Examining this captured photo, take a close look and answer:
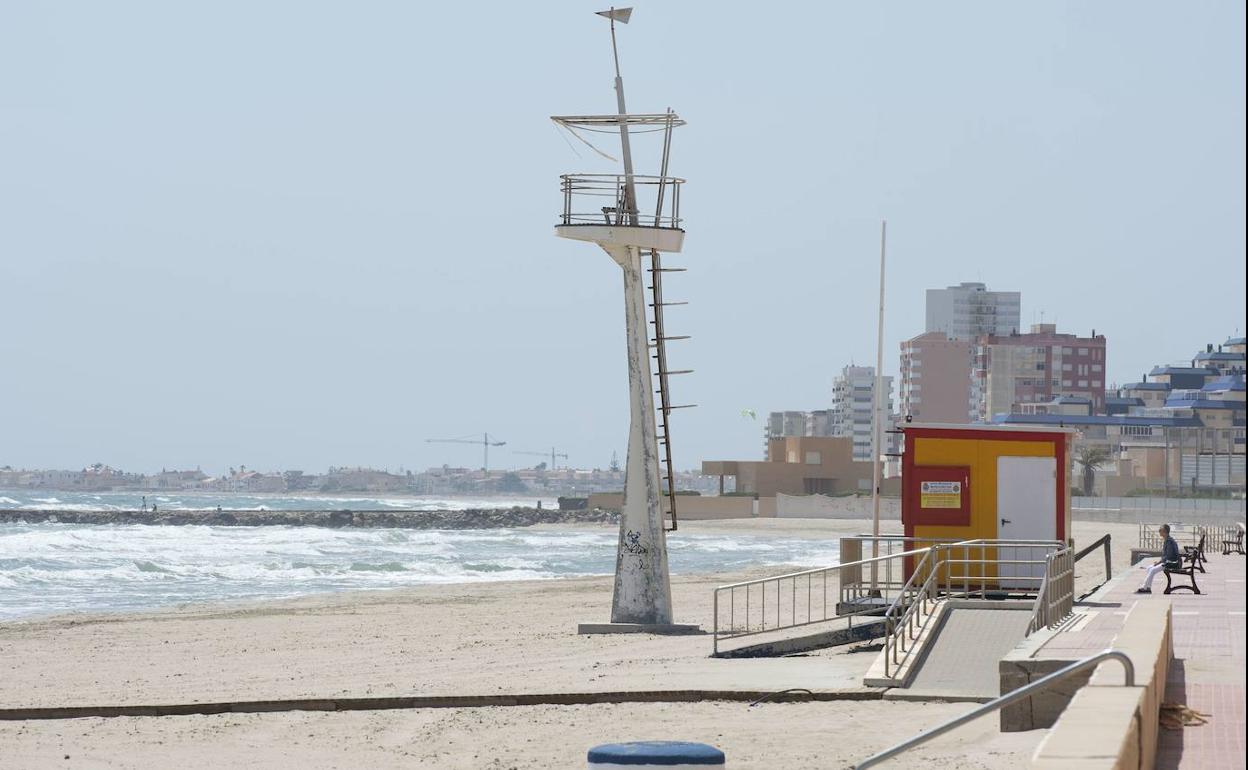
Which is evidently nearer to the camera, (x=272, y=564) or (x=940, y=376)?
(x=272, y=564)

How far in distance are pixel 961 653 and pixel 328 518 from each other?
387ft

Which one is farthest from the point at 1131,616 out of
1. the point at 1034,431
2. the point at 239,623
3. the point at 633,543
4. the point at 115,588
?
the point at 115,588

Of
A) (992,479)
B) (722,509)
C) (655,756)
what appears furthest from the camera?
(722,509)

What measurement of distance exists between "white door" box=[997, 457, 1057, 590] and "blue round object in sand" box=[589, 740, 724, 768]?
13.7m

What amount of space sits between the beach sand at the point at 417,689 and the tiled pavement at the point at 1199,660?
3.69 ft

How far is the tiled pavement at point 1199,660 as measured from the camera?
29.3 ft

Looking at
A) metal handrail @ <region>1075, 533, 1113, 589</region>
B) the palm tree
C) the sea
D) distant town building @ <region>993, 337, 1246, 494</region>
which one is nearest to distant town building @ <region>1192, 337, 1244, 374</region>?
distant town building @ <region>993, 337, 1246, 494</region>

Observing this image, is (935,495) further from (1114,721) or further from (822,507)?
(822,507)

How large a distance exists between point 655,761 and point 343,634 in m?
18.5

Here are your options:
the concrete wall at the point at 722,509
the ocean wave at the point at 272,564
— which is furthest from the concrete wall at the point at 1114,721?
the concrete wall at the point at 722,509

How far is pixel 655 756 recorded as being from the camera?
25.8 ft

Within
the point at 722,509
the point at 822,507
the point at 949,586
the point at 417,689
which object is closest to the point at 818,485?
the point at 722,509

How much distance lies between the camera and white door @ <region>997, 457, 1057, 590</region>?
21.0 m

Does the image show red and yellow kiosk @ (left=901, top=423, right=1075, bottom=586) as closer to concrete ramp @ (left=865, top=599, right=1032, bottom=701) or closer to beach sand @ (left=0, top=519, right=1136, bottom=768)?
concrete ramp @ (left=865, top=599, right=1032, bottom=701)
